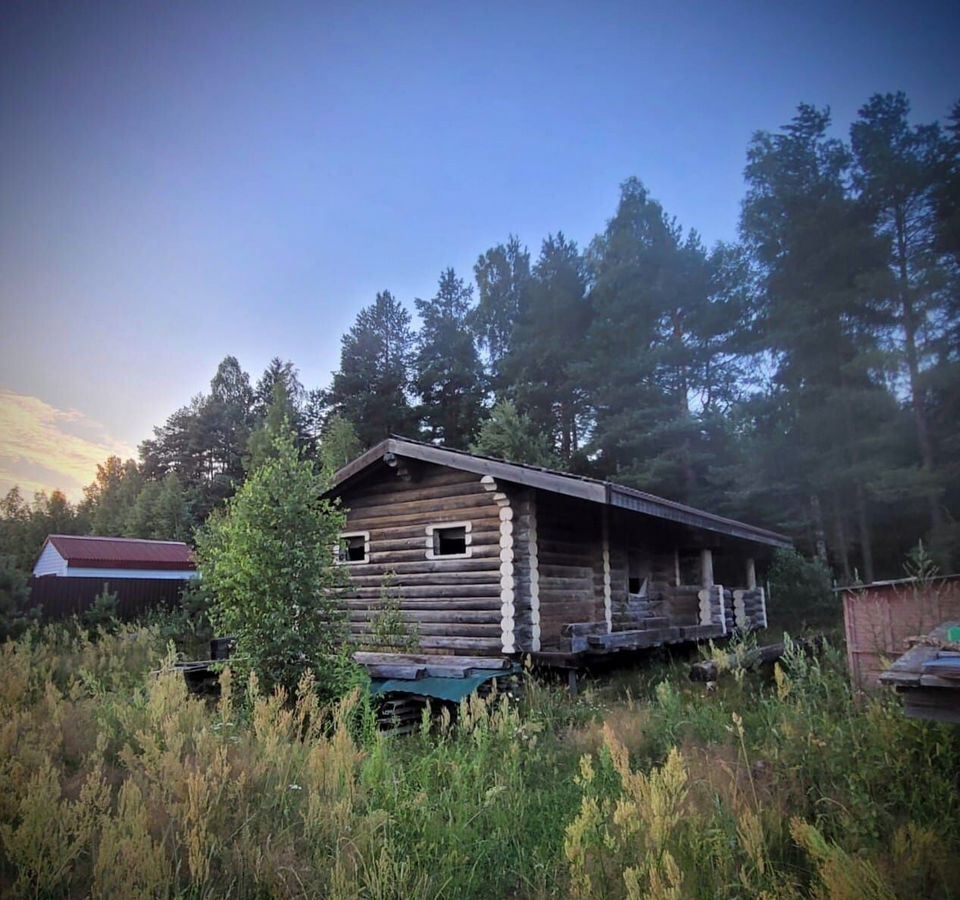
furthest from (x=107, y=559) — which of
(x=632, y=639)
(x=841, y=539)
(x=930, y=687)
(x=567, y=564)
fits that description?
(x=930, y=687)

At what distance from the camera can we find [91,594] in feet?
66.6

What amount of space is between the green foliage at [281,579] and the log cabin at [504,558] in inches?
43.5

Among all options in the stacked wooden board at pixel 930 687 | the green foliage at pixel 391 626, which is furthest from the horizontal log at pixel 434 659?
the stacked wooden board at pixel 930 687

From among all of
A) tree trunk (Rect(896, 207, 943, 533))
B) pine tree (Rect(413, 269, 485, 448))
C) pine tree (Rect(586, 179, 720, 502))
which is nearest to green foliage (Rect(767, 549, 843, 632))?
tree trunk (Rect(896, 207, 943, 533))

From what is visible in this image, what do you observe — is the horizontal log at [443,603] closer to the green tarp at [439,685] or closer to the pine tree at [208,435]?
the green tarp at [439,685]

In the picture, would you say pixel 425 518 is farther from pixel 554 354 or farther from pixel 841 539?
pixel 554 354

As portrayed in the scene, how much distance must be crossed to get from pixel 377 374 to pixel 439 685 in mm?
28528

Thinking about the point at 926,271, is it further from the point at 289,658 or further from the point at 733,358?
the point at 289,658

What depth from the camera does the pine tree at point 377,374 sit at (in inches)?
1372

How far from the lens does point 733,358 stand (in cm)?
2811

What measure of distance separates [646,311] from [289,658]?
25144mm

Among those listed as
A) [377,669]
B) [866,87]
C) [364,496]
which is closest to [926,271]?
[866,87]

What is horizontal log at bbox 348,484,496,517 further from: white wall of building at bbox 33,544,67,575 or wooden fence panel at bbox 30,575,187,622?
white wall of building at bbox 33,544,67,575

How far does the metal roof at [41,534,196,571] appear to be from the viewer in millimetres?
27578
